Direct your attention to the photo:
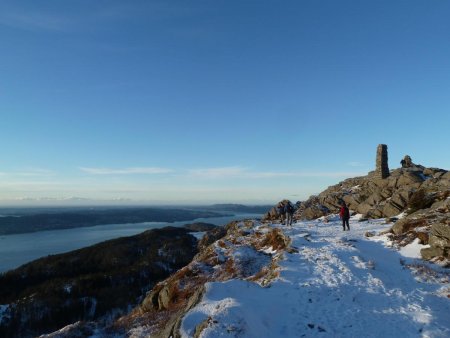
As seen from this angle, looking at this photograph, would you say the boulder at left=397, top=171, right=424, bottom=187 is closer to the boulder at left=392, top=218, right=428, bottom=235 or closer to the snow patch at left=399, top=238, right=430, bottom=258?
the boulder at left=392, top=218, right=428, bottom=235

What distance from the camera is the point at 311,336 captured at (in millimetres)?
14578

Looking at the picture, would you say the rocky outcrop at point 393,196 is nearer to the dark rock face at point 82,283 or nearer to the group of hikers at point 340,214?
the group of hikers at point 340,214

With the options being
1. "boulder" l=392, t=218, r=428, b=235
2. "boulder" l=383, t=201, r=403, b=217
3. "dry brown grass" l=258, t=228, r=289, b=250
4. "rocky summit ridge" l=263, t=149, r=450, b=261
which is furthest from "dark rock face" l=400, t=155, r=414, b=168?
"boulder" l=392, t=218, r=428, b=235

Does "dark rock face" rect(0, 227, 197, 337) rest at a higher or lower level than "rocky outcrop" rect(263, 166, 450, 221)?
lower

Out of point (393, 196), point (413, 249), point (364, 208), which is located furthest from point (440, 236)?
point (364, 208)

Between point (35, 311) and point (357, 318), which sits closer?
point (357, 318)

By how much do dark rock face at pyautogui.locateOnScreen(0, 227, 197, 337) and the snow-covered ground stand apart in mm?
110015

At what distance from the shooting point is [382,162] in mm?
60562

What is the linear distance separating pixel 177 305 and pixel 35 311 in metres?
115

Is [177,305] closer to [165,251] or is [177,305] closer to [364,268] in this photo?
[364,268]

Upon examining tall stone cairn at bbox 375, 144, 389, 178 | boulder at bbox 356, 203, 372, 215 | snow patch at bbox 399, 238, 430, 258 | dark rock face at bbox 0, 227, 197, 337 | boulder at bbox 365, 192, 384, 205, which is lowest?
dark rock face at bbox 0, 227, 197, 337

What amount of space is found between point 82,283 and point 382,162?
12611 centimetres

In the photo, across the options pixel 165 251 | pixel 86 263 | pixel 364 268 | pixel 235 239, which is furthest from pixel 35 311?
pixel 364 268

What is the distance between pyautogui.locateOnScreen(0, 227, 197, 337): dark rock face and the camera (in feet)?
384
